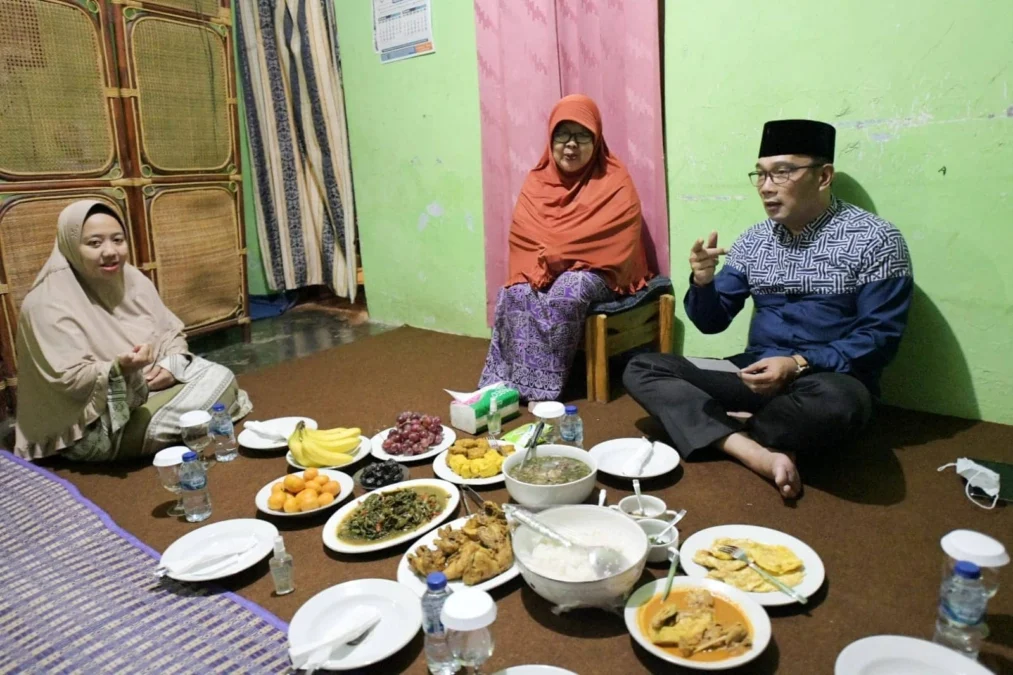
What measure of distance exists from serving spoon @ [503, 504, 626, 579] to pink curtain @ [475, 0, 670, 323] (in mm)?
1703

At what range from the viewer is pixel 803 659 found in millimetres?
1236

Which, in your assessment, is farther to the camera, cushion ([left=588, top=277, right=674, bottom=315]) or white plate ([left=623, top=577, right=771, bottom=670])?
cushion ([left=588, top=277, right=674, bottom=315])

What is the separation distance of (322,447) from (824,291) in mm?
1655

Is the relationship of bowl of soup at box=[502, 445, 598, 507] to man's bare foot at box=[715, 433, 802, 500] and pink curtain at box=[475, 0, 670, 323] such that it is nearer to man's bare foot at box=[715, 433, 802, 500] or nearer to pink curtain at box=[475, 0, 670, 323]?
man's bare foot at box=[715, 433, 802, 500]

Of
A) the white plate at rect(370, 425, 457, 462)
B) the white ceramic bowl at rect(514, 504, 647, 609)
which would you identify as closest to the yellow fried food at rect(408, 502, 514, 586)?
the white ceramic bowl at rect(514, 504, 647, 609)

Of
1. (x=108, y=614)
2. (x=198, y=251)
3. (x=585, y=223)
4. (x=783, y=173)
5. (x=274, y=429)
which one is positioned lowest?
(x=108, y=614)

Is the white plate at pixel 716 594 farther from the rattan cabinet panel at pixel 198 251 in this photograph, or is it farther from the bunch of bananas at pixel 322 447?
the rattan cabinet panel at pixel 198 251

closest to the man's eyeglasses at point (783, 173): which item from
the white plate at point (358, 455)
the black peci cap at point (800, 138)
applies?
the black peci cap at point (800, 138)

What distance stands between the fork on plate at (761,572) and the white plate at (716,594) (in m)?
0.07

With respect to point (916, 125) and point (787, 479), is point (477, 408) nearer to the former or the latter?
point (787, 479)

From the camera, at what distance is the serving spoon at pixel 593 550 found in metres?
1.30

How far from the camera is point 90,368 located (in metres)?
2.09

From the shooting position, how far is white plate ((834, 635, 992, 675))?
3.57 ft

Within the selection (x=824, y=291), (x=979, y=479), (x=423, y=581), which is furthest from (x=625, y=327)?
(x=423, y=581)
